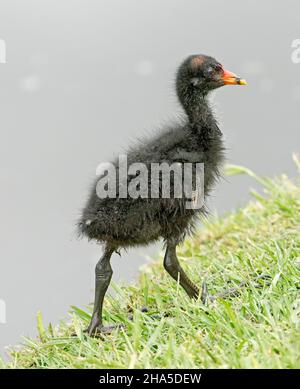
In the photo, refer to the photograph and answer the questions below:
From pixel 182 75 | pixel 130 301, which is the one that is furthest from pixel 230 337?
pixel 182 75

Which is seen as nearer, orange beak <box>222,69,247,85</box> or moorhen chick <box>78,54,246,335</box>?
moorhen chick <box>78,54,246,335</box>

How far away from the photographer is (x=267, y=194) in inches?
191

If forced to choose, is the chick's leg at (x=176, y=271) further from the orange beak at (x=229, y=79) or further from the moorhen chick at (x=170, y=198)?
the orange beak at (x=229, y=79)

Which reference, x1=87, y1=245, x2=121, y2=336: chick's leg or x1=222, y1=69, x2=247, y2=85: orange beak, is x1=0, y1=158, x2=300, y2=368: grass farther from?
x1=222, y1=69, x2=247, y2=85: orange beak

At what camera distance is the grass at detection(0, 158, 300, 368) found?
241 centimetres

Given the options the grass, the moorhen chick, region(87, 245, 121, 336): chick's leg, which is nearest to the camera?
the grass

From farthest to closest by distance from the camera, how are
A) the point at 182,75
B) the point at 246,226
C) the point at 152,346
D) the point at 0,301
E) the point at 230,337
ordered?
the point at 246,226, the point at 0,301, the point at 182,75, the point at 152,346, the point at 230,337

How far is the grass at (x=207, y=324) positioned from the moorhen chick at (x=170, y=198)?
6.8 inches

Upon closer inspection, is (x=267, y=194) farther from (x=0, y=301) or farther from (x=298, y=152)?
(x=0, y=301)

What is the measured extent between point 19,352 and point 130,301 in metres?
0.54

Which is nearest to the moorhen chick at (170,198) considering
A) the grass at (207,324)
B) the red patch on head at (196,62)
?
the red patch on head at (196,62)

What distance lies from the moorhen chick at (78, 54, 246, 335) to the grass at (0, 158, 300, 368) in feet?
0.57

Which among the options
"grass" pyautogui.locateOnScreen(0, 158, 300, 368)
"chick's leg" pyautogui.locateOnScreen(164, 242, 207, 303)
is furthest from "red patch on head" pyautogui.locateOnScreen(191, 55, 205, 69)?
"grass" pyautogui.locateOnScreen(0, 158, 300, 368)

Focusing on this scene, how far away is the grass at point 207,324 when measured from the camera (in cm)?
241
